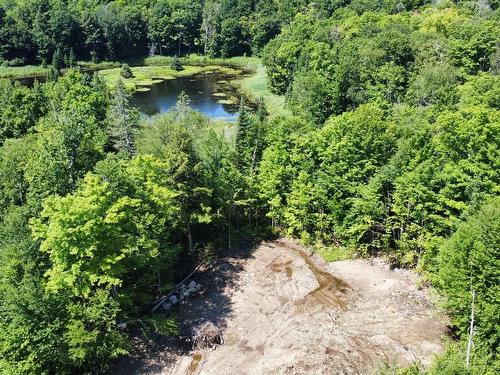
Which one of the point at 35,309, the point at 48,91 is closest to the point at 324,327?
the point at 35,309

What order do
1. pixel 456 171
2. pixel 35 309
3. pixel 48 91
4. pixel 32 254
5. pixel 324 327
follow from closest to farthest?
pixel 35 309 < pixel 32 254 < pixel 324 327 < pixel 456 171 < pixel 48 91

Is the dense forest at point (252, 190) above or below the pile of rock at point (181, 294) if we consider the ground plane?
above

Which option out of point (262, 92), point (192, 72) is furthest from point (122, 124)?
point (192, 72)

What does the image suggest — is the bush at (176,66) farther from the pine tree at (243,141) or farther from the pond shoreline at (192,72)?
the pine tree at (243,141)

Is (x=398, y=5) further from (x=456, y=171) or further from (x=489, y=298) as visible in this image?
(x=489, y=298)

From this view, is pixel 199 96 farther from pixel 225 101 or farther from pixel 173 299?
pixel 173 299

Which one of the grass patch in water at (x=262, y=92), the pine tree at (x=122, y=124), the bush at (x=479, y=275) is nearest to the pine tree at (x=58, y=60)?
the grass patch in water at (x=262, y=92)
